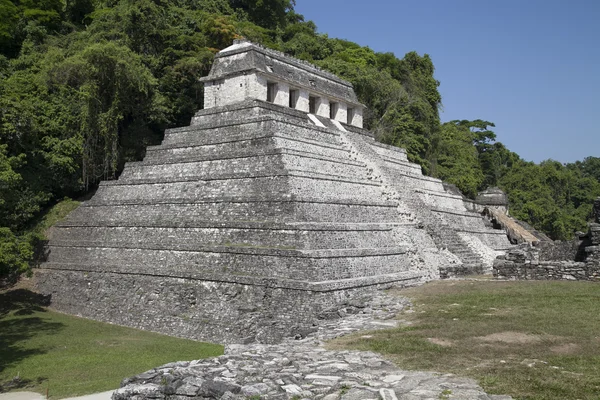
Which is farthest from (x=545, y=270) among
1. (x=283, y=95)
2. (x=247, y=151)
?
(x=283, y=95)

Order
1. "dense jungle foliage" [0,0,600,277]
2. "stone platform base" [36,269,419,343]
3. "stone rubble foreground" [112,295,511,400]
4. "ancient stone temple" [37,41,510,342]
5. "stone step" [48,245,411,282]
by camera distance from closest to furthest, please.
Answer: "stone rubble foreground" [112,295,511,400] < "stone platform base" [36,269,419,343] < "stone step" [48,245,411,282] < "ancient stone temple" [37,41,510,342] < "dense jungle foliage" [0,0,600,277]

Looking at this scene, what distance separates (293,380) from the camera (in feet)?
23.2

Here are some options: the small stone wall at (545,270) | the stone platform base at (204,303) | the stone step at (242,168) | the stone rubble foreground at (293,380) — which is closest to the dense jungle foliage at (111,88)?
the stone platform base at (204,303)

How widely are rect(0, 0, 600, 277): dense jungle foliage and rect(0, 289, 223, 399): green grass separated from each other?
205 centimetres

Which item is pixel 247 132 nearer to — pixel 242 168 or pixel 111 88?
pixel 242 168

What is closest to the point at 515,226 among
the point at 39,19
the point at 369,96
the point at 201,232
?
the point at 369,96

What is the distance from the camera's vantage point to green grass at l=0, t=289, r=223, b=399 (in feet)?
36.4

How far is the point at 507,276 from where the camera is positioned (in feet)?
55.4

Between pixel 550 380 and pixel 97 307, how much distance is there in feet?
48.1

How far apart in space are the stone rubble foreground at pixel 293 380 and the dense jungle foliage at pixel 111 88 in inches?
344

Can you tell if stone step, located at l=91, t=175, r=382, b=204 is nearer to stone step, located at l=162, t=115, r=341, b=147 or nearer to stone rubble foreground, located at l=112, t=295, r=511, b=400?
stone step, located at l=162, t=115, r=341, b=147

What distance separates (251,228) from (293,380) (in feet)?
28.4

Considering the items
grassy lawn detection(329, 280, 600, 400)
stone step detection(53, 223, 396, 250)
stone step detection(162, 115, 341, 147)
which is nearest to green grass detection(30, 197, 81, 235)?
stone step detection(53, 223, 396, 250)

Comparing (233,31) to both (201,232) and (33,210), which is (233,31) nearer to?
(33,210)
